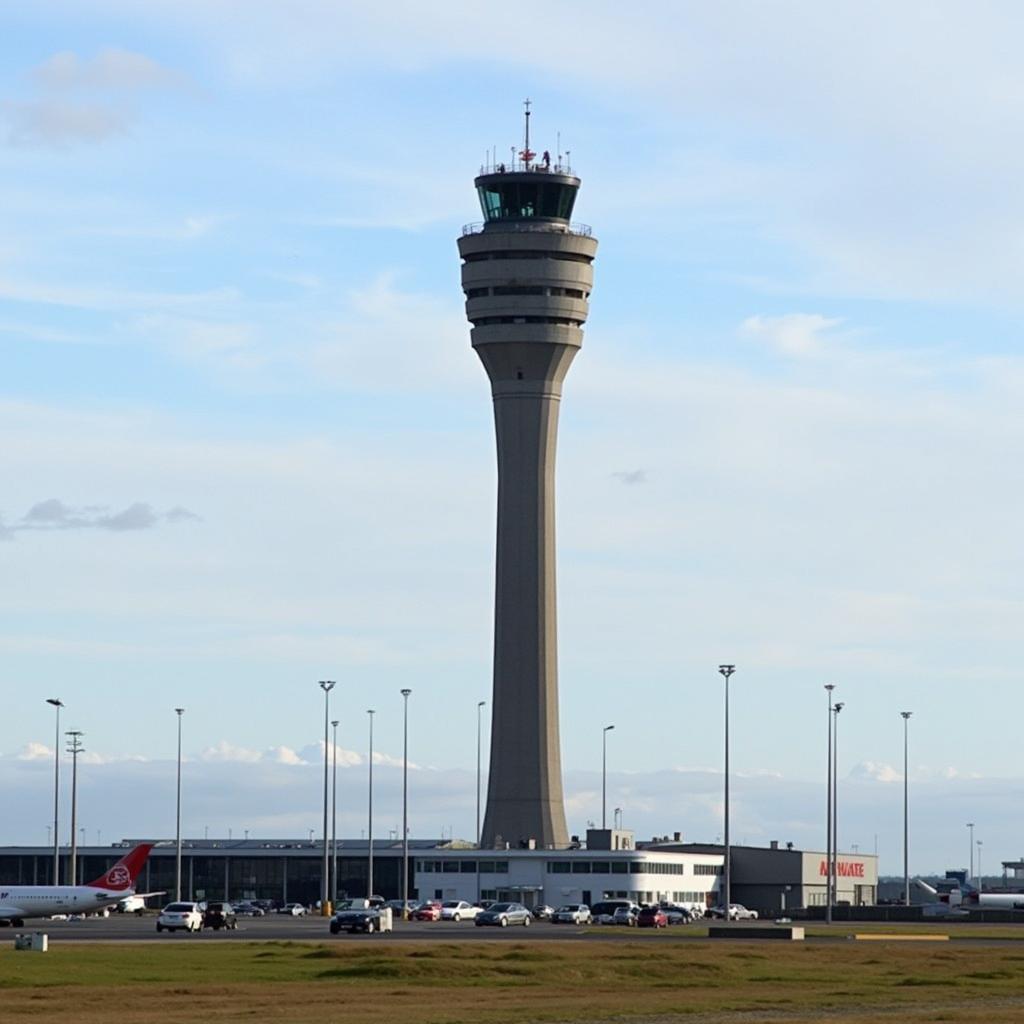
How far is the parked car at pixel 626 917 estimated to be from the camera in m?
139

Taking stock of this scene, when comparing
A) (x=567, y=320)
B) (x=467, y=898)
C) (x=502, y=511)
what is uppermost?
(x=567, y=320)

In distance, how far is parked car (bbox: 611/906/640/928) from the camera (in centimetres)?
13888

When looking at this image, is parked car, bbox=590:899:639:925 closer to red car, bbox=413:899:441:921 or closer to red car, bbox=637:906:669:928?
red car, bbox=637:906:669:928

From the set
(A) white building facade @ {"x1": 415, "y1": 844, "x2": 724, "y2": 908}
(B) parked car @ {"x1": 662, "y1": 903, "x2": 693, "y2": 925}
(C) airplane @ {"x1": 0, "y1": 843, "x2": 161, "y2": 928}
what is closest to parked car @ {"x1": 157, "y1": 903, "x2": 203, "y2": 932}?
(C) airplane @ {"x1": 0, "y1": 843, "x2": 161, "y2": 928}

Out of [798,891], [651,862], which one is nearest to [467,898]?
[651,862]

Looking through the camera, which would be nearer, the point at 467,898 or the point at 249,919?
the point at 249,919

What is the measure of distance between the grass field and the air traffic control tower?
300 ft

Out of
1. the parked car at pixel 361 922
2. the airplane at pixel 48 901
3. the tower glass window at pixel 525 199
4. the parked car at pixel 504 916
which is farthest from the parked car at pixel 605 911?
the tower glass window at pixel 525 199

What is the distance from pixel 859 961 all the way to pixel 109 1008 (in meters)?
39.3

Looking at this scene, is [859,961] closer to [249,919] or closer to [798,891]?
[249,919]

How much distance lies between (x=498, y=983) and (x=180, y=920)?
159ft

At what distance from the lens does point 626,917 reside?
140000 millimetres

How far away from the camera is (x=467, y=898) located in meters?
187

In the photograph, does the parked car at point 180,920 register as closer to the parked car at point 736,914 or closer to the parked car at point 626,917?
the parked car at point 626,917
